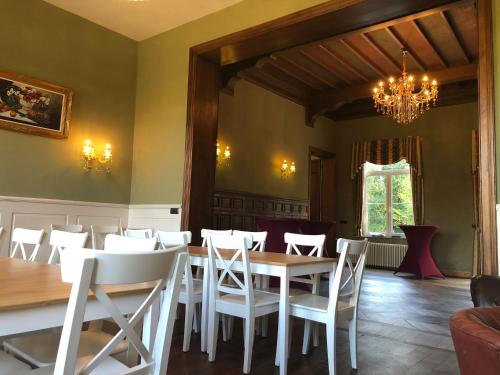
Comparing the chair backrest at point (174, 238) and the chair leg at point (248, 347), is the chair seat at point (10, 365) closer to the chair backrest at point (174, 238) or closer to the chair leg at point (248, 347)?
the chair leg at point (248, 347)

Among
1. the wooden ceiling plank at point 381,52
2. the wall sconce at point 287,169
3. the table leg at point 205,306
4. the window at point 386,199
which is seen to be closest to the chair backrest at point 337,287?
the table leg at point 205,306

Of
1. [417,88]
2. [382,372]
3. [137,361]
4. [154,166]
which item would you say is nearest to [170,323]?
[137,361]

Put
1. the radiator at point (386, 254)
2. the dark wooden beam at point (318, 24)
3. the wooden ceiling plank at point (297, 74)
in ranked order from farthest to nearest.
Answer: the radiator at point (386, 254) < the wooden ceiling plank at point (297, 74) < the dark wooden beam at point (318, 24)

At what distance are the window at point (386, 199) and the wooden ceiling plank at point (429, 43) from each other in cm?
279

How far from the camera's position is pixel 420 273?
7.68 meters

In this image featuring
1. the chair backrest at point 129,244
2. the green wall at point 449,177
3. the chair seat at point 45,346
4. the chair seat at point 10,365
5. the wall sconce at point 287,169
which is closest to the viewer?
the chair seat at point 10,365

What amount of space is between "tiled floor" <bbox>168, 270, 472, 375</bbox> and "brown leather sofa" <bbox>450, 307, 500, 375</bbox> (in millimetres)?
1605

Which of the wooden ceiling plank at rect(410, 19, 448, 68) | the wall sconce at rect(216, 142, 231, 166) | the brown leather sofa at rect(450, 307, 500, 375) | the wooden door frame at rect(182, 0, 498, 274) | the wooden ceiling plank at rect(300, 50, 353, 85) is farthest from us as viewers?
the wall sconce at rect(216, 142, 231, 166)

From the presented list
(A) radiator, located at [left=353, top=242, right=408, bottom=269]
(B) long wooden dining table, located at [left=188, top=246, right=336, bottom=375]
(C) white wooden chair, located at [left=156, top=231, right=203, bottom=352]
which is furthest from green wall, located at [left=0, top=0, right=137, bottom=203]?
(A) radiator, located at [left=353, top=242, right=408, bottom=269]

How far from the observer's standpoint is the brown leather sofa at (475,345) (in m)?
1.06

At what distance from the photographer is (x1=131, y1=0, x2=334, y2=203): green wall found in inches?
212

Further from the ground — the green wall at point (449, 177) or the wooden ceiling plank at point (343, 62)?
the wooden ceiling plank at point (343, 62)

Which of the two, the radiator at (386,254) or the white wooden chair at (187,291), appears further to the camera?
the radiator at (386,254)

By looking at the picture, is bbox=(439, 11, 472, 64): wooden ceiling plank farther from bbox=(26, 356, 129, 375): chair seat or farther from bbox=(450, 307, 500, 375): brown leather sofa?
bbox=(26, 356, 129, 375): chair seat
